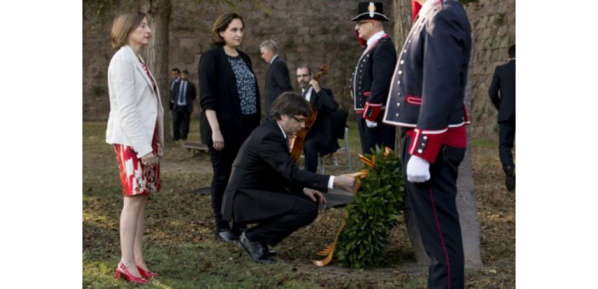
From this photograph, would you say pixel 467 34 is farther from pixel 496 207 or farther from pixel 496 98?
pixel 496 98

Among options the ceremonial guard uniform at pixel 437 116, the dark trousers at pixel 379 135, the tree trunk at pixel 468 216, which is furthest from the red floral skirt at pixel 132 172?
the dark trousers at pixel 379 135

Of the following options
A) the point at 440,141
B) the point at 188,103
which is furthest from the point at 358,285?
the point at 188,103

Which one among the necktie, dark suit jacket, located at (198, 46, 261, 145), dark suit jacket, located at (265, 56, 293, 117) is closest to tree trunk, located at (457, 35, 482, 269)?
dark suit jacket, located at (198, 46, 261, 145)

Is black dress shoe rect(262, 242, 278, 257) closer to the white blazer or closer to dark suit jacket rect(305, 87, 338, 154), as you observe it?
the white blazer

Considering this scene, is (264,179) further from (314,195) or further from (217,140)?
(217,140)

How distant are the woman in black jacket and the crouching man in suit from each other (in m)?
0.65

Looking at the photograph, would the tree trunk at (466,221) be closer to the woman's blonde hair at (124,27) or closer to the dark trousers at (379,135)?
the dark trousers at (379,135)

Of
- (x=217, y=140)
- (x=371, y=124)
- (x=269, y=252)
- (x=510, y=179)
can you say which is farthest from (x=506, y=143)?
(x=269, y=252)

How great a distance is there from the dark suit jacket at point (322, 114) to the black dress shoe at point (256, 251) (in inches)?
171

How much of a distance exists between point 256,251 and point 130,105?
1389 mm

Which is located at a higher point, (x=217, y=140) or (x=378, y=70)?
(x=378, y=70)

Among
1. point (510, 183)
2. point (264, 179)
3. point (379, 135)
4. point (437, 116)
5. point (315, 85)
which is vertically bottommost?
point (510, 183)

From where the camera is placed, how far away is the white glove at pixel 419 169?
3.95 meters

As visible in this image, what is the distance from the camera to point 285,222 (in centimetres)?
599
